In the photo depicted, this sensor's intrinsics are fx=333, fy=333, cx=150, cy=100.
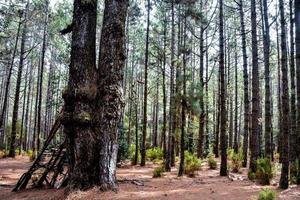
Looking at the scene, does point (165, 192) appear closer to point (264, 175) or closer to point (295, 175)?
point (264, 175)

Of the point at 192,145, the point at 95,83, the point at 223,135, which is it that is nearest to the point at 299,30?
the point at 223,135

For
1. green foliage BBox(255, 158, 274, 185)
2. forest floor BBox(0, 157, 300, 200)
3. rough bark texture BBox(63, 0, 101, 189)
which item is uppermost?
rough bark texture BBox(63, 0, 101, 189)

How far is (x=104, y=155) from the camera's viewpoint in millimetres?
7145

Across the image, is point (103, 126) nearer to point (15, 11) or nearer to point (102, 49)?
point (102, 49)

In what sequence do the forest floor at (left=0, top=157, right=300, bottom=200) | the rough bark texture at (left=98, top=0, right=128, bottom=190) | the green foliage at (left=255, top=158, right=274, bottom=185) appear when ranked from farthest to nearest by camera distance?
1. the green foliage at (left=255, top=158, right=274, bottom=185)
2. the rough bark texture at (left=98, top=0, right=128, bottom=190)
3. the forest floor at (left=0, top=157, right=300, bottom=200)

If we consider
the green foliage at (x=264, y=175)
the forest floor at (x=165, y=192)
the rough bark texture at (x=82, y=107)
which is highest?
the rough bark texture at (x=82, y=107)

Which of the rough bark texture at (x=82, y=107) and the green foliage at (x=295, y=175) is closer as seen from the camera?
the rough bark texture at (x=82, y=107)

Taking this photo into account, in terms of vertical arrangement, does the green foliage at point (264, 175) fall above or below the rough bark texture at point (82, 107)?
below

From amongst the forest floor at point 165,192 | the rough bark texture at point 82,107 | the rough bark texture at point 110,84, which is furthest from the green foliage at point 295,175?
the rough bark texture at point 82,107

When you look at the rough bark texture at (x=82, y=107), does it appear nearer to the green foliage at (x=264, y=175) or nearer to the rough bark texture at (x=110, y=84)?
the rough bark texture at (x=110, y=84)

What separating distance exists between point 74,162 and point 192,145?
15.5 metres

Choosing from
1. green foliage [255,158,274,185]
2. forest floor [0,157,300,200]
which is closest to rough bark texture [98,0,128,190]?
forest floor [0,157,300,200]

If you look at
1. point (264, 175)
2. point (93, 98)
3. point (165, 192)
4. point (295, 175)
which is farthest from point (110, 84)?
point (295, 175)

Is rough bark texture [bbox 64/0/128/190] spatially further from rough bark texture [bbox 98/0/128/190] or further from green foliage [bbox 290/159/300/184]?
green foliage [bbox 290/159/300/184]
